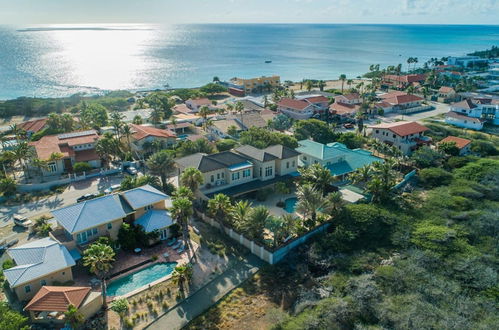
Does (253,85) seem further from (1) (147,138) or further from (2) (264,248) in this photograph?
(2) (264,248)

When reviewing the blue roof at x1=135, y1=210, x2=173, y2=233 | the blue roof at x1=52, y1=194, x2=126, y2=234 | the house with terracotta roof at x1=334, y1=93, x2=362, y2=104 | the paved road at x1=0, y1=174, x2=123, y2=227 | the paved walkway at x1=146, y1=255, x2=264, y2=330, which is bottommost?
the paved walkway at x1=146, y1=255, x2=264, y2=330

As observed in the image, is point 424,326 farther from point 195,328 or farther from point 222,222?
point 222,222

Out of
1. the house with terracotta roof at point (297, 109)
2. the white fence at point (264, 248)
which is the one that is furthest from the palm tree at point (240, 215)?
the house with terracotta roof at point (297, 109)

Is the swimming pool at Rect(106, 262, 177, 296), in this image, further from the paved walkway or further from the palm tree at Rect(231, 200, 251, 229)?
the palm tree at Rect(231, 200, 251, 229)

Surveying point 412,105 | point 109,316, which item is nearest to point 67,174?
point 109,316

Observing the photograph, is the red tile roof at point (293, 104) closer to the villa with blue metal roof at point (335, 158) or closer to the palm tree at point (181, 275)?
the villa with blue metal roof at point (335, 158)

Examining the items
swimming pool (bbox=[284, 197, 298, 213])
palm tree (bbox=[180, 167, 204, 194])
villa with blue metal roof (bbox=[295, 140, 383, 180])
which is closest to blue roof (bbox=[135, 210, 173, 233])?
palm tree (bbox=[180, 167, 204, 194])

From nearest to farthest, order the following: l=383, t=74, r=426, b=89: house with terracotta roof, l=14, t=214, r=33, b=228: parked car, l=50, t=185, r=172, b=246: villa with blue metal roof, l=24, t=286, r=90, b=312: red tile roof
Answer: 1. l=24, t=286, r=90, b=312: red tile roof
2. l=50, t=185, r=172, b=246: villa with blue metal roof
3. l=14, t=214, r=33, b=228: parked car
4. l=383, t=74, r=426, b=89: house with terracotta roof
